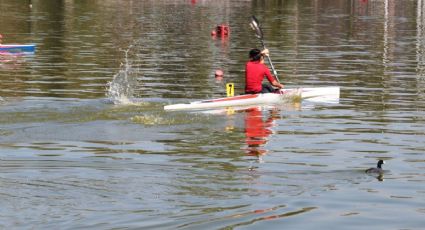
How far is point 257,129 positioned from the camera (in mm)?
25047

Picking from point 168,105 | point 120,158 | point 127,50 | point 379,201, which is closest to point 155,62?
point 127,50

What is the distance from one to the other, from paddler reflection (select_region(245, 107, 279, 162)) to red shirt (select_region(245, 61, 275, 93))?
97 centimetres

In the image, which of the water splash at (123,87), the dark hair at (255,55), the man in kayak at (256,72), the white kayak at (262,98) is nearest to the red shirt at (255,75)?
the man in kayak at (256,72)

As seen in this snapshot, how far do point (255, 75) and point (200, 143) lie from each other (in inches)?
277

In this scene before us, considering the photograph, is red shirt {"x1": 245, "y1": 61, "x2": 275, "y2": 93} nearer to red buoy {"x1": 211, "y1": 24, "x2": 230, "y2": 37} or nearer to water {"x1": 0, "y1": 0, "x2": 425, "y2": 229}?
water {"x1": 0, "y1": 0, "x2": 425, "y2": 229}

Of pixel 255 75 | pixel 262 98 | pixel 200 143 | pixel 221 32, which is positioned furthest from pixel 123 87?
pixel 221 32

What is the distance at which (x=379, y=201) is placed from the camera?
1698 cm

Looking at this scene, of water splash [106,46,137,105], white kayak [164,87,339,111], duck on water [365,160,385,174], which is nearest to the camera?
duck on water [365,160,385,174]

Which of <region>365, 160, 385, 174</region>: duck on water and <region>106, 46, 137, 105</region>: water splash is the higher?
<region>106, 46, 137, 105</region>: water splash

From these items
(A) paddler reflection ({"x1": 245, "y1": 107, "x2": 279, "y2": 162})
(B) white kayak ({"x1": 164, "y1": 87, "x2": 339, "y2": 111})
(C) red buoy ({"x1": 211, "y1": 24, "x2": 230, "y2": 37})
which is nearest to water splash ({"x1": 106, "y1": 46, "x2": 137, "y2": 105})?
(B) white kayak ({"x1": 164, "y1": 87, "x2": 339, "y2": 111})

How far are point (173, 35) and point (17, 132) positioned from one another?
3859 cm

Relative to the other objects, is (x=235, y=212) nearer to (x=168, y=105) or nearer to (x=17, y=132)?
(x=17, y=132)

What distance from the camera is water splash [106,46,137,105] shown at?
28.7 meters

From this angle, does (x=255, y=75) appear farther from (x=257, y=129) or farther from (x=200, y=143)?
(x=200, y=143)
